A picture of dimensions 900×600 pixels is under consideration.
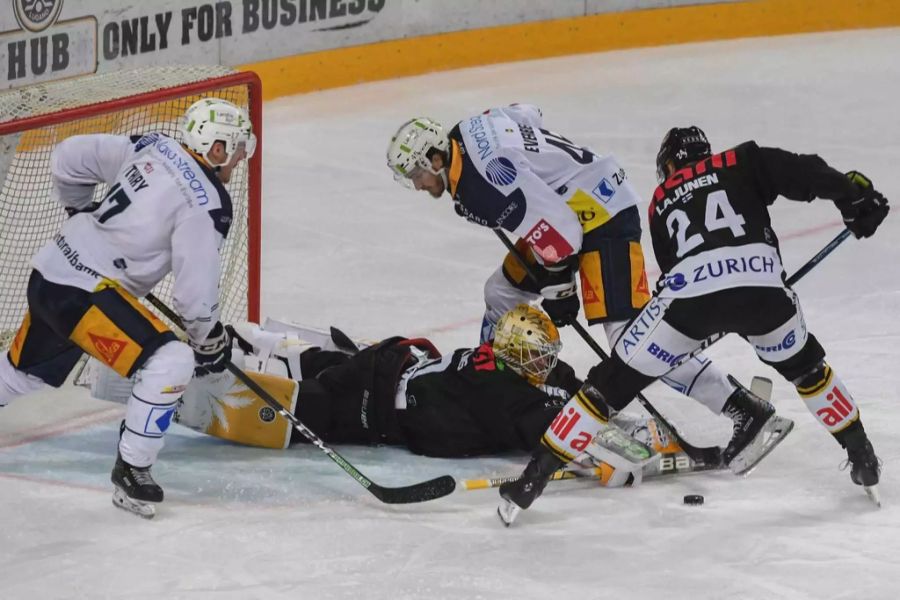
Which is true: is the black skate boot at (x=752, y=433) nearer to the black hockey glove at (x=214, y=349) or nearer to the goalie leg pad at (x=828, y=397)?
the goalie leg pad at (x=828, y=397)

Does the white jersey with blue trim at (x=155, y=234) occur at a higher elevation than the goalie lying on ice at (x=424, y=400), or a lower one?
higher

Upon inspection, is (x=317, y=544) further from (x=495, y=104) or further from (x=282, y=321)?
(x=495, y=104)

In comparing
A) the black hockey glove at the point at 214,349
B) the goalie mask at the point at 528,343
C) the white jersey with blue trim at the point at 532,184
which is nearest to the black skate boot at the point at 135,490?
the black hockey glove at the point at 214,349

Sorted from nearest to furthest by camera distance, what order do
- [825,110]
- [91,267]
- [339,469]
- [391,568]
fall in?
[391,568] < [91,267] < [339,469] < [825,110]

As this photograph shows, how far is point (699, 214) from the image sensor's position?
13.6 ft

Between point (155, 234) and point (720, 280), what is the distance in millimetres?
1433

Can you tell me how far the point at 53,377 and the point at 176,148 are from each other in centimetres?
73

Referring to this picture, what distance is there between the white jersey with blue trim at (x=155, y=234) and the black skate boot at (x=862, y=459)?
1665 mm

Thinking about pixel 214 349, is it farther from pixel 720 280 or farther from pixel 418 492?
pixel 720 280

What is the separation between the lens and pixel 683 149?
435cm

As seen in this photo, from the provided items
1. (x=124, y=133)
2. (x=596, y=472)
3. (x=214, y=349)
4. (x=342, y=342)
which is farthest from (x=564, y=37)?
(x=214, y=349)

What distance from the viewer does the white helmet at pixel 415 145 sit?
4578 millimetres

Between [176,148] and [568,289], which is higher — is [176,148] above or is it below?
above

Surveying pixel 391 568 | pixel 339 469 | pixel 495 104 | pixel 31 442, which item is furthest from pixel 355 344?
pixel 495 104
